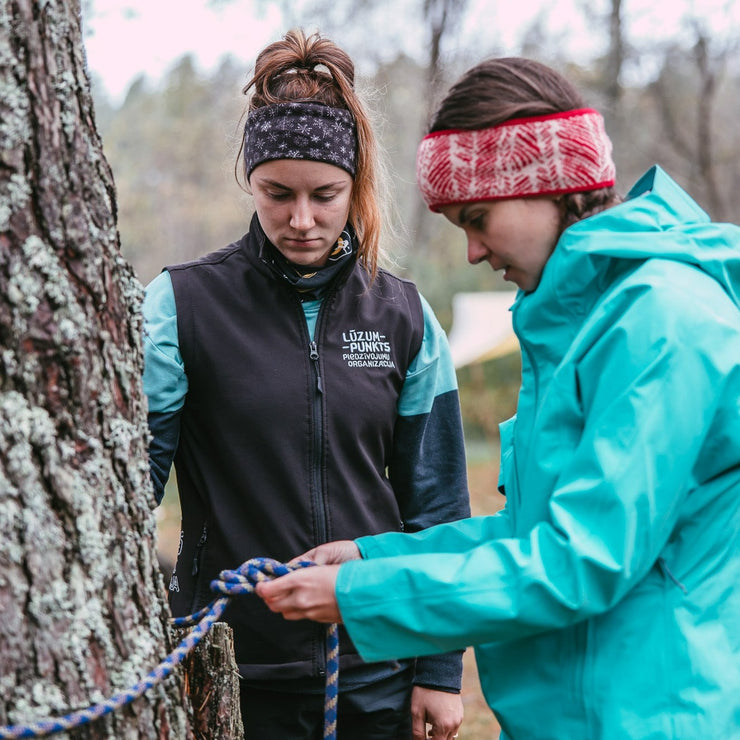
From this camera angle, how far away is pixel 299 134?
80.3 inches

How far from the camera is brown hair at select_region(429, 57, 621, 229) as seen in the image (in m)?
1.53

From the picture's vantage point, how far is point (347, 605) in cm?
146

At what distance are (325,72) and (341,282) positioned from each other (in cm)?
50

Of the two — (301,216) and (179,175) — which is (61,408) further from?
(179,175)

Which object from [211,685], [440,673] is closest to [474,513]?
[440,673]

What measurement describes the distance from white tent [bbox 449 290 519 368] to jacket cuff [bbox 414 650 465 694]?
676 centimetres

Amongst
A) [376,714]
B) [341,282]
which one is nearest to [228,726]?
[376,714]

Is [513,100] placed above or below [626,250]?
above

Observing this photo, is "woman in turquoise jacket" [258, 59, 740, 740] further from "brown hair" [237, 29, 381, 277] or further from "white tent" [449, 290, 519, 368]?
"white tent" [449, 290, 519, 368]

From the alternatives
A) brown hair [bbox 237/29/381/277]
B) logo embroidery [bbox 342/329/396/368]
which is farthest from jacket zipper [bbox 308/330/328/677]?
brown hair [bbox 237/29/381/277]

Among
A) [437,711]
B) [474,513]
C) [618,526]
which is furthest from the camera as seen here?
[474,513]

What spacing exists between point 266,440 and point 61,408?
68 cm

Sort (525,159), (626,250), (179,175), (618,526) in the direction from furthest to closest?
(179,175) → (525,159) → (626,250) → (618,526)

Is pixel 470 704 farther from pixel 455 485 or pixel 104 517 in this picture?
pixel 104 517
